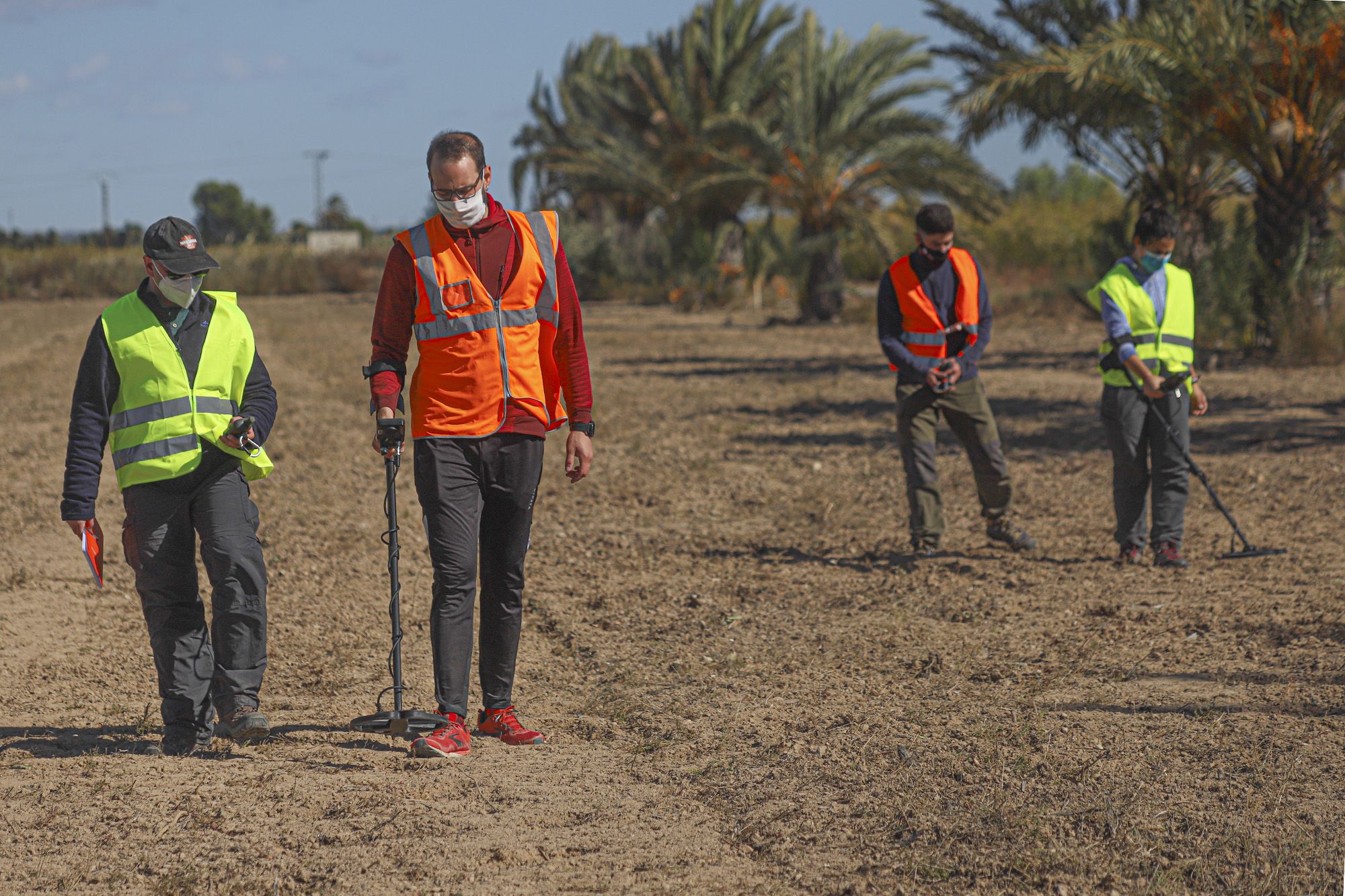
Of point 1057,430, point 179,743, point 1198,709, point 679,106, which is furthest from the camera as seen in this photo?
point 679,106

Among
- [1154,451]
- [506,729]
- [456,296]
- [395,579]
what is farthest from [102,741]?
[1154,451]

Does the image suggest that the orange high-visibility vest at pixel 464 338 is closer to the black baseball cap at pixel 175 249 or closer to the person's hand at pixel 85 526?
the black baseball cap at pixel 175 249

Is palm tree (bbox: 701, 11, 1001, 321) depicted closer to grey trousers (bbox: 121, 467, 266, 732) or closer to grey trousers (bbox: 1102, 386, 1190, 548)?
grey trousers (bbox: 1102, 386, 1190, 548)

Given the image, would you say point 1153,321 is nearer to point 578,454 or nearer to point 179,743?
point 578,454

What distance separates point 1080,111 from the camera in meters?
17.2

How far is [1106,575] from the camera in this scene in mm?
7176

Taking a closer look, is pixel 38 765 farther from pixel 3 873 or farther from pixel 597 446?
pixel 597 446

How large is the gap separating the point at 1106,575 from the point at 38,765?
5.19 metres

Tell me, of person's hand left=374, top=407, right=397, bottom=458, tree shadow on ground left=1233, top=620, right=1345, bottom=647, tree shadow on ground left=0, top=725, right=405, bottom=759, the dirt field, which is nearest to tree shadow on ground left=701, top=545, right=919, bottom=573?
the dirt field

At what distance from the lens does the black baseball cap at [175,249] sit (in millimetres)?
4414

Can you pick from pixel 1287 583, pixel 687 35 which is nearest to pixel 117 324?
pixel 1287 583

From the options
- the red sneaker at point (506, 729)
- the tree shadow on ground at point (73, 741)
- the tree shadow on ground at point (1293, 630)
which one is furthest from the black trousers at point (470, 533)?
the tree shadow on ground at point (1293, 630)

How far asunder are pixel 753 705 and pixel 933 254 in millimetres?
3112

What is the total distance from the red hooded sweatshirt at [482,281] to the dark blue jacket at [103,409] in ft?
1.73
